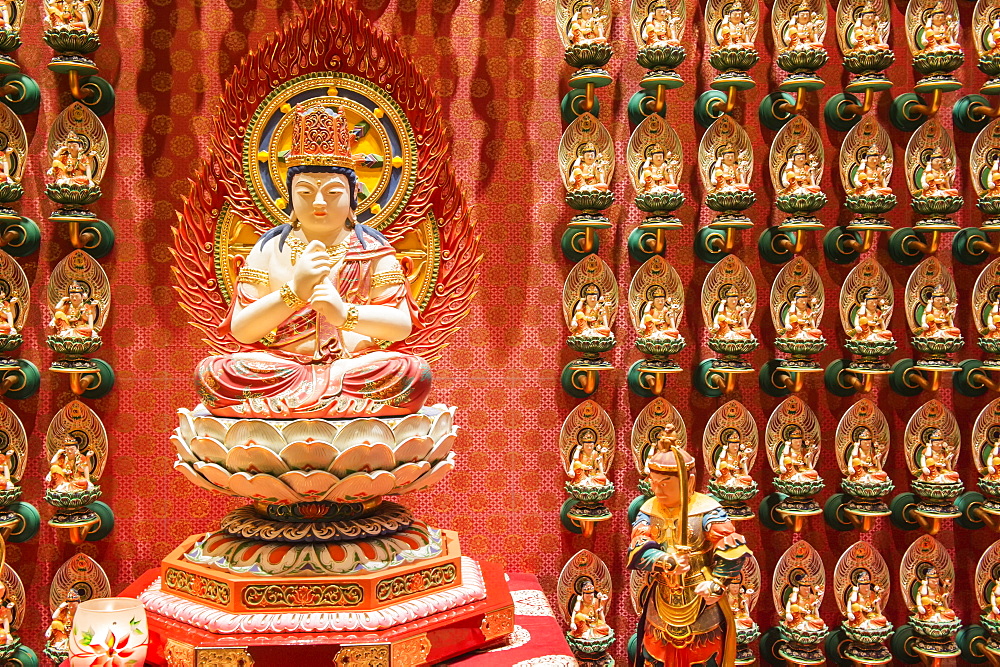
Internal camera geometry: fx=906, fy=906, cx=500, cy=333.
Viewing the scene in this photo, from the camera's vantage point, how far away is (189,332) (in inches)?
155

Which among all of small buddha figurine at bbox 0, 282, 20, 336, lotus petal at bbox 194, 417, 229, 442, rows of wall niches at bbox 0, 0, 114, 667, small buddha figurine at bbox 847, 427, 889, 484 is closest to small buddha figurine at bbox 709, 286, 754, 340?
small buddha figurine at bbox 847, 427, 889, 484

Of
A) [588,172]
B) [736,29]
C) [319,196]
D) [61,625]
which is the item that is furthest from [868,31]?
[61,625]

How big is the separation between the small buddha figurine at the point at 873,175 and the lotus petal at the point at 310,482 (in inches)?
98.3

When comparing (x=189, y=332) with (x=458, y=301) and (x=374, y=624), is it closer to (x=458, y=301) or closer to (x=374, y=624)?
(x=458, y=301)

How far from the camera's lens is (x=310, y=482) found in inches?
112

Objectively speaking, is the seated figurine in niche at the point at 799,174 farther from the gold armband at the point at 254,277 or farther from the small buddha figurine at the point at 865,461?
the gold armband at the point at 254,277

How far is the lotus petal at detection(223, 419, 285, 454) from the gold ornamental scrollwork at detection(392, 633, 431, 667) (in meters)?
0.72

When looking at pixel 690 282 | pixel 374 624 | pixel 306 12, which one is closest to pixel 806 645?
pixel 690 282

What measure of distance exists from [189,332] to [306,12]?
1.44 meters

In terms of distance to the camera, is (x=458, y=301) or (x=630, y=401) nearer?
(x=458, y=301)

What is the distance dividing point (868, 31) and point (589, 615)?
8.85 feet

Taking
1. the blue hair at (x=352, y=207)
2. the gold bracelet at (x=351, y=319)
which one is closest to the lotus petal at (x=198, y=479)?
the gold bracelet at (x=351, y=319)

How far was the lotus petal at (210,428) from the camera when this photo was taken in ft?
9.45

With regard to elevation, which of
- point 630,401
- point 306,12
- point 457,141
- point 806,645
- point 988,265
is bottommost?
point 806,645
